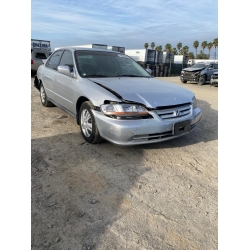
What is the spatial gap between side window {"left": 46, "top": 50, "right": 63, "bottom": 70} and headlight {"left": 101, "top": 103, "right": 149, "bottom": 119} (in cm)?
252

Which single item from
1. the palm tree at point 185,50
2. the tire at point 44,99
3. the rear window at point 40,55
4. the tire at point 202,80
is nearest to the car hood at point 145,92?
the tire at point 44,99

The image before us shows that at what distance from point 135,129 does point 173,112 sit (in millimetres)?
658

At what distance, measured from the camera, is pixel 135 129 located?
3.11 meters

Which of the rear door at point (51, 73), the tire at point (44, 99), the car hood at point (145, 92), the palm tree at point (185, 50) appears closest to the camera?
the car hood at point (145, 92)

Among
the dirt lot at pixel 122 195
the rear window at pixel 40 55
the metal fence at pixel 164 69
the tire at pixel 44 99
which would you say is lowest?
the dirt lot at pixel 122 195

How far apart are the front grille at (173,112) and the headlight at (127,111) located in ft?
0.74

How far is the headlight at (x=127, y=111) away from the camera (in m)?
3.15

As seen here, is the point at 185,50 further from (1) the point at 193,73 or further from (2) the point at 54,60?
(2) the point at 54,60

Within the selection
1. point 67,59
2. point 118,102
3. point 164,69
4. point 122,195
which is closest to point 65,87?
point 67,59

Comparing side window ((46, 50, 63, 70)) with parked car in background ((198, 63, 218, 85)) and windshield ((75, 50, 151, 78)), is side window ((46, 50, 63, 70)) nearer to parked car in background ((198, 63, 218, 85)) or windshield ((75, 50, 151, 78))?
windshield ((75, 50, 151, 78))

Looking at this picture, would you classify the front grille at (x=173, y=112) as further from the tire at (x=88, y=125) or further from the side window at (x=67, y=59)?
the side window at (x=67, y=59)

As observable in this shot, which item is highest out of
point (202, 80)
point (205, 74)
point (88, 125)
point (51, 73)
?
point (205, 74)

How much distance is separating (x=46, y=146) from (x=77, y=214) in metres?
1.72

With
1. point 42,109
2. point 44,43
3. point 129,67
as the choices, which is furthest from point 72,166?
point 44,43
